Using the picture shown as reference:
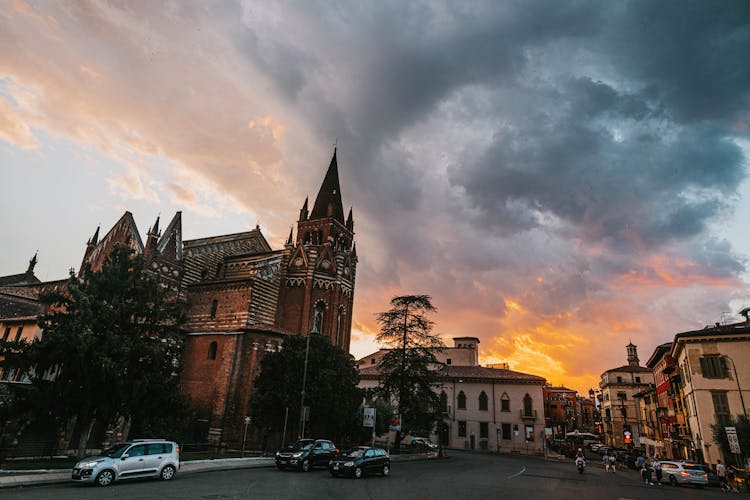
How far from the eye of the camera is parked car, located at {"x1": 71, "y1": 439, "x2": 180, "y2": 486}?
1540cm

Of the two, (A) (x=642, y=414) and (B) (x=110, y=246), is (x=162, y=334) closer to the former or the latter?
(B) (x=110, y=246)

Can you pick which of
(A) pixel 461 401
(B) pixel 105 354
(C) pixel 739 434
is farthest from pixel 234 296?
(C) pixel 739 434

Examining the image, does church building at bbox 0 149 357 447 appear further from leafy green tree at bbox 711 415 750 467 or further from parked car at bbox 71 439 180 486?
leafy green tree at bbox 711 415 750 467

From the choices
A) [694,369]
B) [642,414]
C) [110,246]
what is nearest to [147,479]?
[110,246]

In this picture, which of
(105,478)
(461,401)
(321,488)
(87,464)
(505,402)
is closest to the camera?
(87,464)

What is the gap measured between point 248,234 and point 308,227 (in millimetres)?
7346

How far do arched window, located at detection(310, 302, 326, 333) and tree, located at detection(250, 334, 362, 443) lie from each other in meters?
9.75

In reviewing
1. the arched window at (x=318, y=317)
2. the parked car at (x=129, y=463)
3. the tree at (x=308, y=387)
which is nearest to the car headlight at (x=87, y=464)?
the parked car at (x=129, y=463)

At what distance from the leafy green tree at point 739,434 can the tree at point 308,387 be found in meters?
24.9

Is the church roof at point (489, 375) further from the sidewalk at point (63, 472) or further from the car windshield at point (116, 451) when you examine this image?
the car windshield at point (116, 451)

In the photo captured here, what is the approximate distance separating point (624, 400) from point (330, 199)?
61.1 m

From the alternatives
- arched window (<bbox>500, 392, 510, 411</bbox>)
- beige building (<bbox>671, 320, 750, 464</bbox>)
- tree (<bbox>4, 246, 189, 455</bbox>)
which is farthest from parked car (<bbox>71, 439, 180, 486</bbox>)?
arched window (<bbox>500, 392, 510, 411</bbox>)

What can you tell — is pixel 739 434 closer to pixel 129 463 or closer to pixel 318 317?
pixel 318 317

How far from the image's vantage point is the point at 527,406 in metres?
55.4
